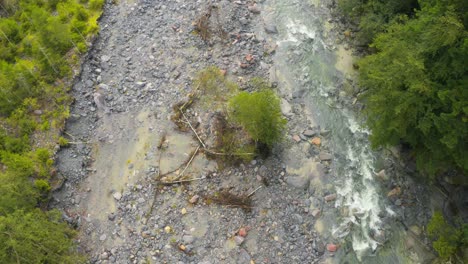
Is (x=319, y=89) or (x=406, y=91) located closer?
(x=406, y=91)

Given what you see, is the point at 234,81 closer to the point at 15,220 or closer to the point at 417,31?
the point at 417,31

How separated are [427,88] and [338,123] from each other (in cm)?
510

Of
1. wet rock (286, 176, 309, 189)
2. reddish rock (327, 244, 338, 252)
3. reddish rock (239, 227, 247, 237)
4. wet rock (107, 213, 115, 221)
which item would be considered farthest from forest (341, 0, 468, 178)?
wet rock (107, 213, 115, 221)

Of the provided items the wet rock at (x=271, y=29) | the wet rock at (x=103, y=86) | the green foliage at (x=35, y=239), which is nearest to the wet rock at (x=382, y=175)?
the wet rock at (x=271, y=29)

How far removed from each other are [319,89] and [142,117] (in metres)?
8.16

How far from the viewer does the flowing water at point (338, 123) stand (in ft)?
48.5

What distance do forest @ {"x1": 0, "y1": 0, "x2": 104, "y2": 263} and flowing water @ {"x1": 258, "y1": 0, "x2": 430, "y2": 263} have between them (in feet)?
31.8

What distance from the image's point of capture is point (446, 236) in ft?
44.7

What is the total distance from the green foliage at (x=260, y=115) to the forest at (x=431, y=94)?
11.9ft

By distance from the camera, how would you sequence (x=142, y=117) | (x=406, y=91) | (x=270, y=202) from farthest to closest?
(x=142, y=117), (x=270, y=202), (x=406, y=91)

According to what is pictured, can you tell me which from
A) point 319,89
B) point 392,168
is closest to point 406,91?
point 392,168

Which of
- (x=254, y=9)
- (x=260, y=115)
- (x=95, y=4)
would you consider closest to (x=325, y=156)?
(x=260, y=115)

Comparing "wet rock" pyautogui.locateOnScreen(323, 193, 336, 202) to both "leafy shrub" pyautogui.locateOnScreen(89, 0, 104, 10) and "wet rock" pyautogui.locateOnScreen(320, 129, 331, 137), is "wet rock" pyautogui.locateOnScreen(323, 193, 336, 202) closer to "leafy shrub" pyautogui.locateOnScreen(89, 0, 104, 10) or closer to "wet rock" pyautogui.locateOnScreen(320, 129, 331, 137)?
"wet rock" pyautogui.locateOnScreen(320, 129, 331, 137)

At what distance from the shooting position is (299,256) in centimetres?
1445
